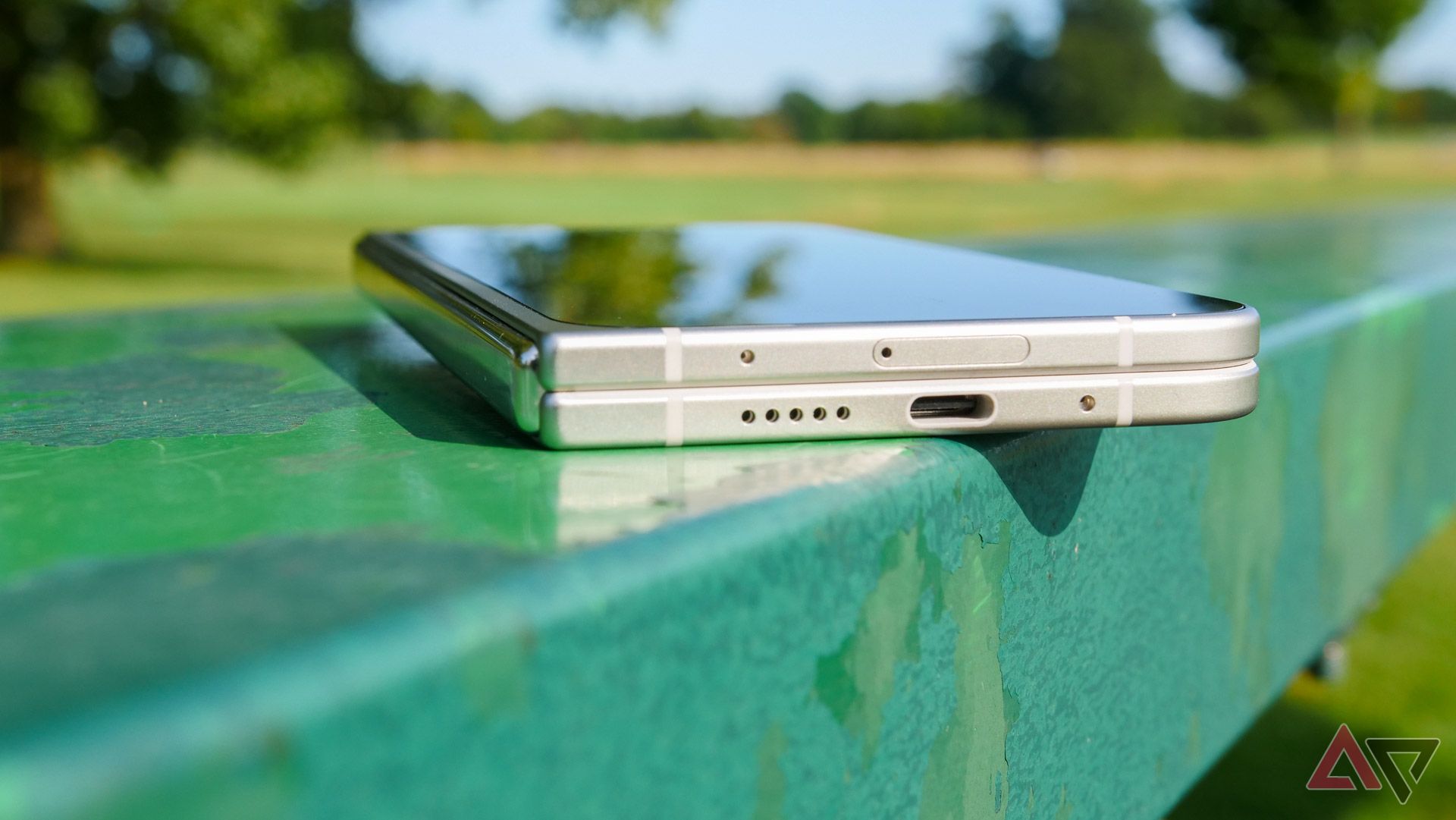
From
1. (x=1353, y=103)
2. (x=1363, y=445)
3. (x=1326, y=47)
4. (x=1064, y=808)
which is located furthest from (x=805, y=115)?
(x=1064, y=808)

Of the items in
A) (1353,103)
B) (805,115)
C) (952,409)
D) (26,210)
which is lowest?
Answer: (26,210)

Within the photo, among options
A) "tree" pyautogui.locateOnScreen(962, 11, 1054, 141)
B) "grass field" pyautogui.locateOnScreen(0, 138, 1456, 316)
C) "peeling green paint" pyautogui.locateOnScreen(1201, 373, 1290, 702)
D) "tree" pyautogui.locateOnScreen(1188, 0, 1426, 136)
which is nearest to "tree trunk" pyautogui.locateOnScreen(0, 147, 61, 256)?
"grass field" pyautogui.locateOnScreen(0, 138, 1456, 316)

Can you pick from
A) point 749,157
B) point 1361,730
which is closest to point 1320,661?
point 1361,730

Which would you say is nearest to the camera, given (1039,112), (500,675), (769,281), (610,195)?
(500,675)

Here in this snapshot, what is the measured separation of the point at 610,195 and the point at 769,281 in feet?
87.7

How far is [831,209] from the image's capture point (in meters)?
22.1

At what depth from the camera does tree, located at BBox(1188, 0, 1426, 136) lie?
2903cm

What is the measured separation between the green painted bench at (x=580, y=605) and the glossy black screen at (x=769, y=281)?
3.8 inches

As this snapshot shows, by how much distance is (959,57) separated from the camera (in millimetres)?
58000

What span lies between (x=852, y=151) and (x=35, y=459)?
4565 cm

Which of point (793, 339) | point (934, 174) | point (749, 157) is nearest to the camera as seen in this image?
point (793, 339)

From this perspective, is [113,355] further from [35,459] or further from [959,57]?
[959,57]

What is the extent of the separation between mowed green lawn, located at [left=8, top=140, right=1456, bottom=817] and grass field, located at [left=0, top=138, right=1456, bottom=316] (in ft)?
0.31

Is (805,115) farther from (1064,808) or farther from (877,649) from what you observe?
(877,649)
